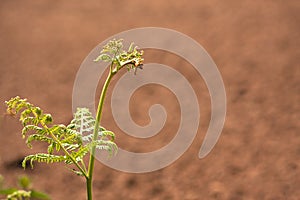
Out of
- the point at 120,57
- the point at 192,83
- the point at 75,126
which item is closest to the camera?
the point at 120,57

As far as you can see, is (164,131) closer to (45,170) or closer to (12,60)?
(45,170)

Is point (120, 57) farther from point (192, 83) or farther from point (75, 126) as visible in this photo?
point (192, 83)

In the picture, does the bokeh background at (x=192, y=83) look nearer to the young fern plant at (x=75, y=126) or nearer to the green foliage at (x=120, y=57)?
the young fern plant at (x=75, y=126)

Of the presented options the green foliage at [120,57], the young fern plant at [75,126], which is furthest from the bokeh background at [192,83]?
the green foliage at [120,57]

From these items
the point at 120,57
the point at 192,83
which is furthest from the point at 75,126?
the point at 192,83

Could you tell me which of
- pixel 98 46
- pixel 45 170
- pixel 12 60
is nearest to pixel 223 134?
pixel 45 170

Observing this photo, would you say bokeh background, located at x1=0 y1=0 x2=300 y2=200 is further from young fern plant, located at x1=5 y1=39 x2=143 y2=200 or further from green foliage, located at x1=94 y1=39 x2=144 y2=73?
green foliage, located at x1=94 y1=39 x2=144 y2=73

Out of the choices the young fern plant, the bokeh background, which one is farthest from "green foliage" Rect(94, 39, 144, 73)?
the bokeh background

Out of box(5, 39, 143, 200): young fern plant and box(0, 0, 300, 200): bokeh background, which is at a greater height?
box(0, 0, 300, 200): bokeh background
